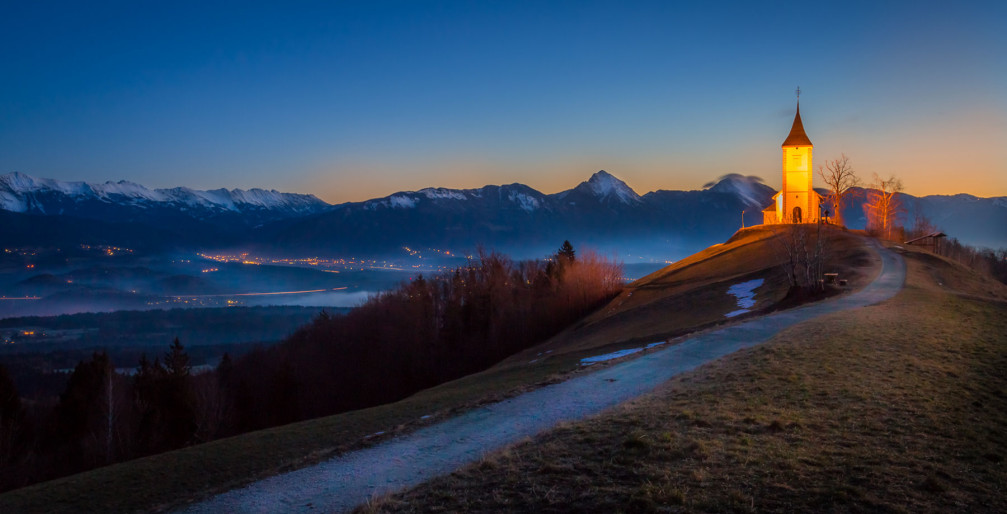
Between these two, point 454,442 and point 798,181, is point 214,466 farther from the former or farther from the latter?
point 798,181

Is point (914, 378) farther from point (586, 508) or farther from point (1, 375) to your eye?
point (1, 375)

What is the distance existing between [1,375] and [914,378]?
6346cm

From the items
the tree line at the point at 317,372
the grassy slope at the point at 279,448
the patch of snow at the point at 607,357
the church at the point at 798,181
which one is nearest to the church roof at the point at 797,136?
the church at the point at 798,181

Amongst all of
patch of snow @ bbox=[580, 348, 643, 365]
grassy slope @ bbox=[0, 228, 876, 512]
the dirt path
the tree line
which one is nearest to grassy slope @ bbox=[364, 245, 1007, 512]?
the dirt path

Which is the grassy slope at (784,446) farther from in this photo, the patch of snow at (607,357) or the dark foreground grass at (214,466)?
the patch of snow at (607,357)

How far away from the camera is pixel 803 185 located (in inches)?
3460

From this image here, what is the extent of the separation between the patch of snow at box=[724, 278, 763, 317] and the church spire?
5042 centimetres

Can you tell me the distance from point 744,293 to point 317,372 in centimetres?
5871

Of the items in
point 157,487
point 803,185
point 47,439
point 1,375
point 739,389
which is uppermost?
point 803,185

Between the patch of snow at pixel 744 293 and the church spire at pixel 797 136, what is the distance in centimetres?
5042

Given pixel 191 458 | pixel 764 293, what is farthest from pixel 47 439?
pixel 764 293

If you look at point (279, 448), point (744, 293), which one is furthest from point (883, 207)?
point (279, 448)

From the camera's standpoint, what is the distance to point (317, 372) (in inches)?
3108

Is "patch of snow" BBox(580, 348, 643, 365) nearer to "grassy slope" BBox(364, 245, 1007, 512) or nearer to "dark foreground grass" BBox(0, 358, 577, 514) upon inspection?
"dark foreground grass" BBox(0, 358, 577, 514)
